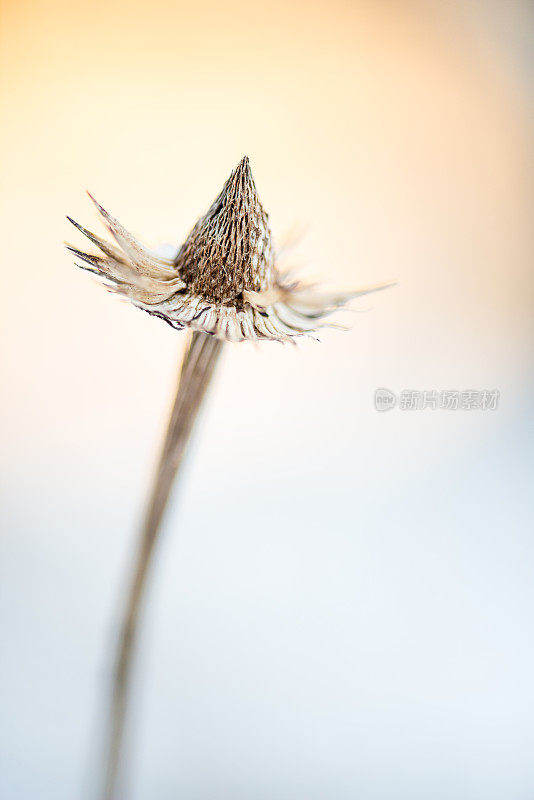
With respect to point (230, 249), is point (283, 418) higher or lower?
lower

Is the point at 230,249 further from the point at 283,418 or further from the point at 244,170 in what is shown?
the point at 283,418

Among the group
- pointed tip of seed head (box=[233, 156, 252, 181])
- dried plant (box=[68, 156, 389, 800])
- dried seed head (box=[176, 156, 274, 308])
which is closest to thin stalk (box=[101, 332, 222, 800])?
dried plant (box=[68, 156, 389, 800])

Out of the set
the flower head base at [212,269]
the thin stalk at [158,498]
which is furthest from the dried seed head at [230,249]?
the thin stalk at [158,498]

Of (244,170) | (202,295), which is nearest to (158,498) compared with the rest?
(202,295)

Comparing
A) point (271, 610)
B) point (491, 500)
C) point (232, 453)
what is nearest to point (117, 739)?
point (271, 610)

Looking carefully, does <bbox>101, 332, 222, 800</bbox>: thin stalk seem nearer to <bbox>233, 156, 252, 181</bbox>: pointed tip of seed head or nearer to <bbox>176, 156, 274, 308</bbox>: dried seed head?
<bbox>176, 156, 274, 308</bbox>: dried seed head

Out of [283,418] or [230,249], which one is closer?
[230,249]
